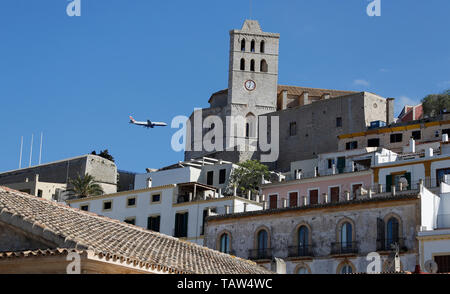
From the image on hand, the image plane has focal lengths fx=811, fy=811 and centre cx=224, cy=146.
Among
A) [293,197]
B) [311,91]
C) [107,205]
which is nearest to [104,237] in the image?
[293,197]

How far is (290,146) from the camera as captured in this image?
82312 millimetres

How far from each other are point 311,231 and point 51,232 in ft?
85.4

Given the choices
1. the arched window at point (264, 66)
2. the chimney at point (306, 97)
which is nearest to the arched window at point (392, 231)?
the chimney at point (306, 97)

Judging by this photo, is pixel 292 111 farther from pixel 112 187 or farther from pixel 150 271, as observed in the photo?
pixel 150 271

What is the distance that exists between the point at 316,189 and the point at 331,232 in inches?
485

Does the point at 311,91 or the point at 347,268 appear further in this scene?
the point at 311,91

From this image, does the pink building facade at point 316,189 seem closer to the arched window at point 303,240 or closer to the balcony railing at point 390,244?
the arched window at point 303,240

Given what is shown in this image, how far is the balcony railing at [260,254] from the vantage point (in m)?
41.4

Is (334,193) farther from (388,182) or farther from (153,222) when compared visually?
(153,222)

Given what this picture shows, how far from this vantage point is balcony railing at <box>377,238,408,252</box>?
37.5 m

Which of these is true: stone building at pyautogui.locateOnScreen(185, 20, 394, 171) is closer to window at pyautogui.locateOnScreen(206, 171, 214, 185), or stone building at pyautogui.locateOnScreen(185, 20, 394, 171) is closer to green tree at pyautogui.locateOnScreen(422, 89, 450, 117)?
green tree at pyautogui.locateOnScreen(422, 89, 450, 117)

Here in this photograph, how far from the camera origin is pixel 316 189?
171ft

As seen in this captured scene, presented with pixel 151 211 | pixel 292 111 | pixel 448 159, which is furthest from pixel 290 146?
pixel 448 159
